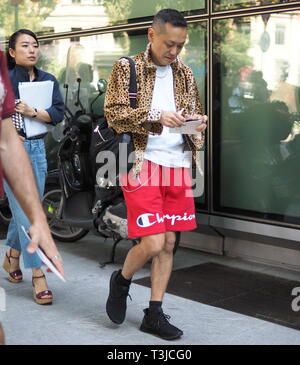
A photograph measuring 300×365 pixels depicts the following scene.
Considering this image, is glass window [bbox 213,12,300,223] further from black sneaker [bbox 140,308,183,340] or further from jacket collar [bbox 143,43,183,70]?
black sneaker [bbox 140,308,183,340]

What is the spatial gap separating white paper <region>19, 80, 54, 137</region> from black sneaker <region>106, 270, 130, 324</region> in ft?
4.74

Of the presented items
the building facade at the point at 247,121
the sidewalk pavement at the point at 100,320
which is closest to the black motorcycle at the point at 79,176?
the sidewalk pavement at the point at 100,320

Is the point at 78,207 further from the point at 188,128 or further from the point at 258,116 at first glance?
the point at 188,128

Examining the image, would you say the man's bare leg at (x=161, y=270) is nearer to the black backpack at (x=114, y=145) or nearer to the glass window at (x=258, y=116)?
the black backpack at (x=114, y=145)

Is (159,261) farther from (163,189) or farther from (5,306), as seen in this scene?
(5,306)

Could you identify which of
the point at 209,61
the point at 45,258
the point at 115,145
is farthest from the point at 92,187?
the point at 45,258

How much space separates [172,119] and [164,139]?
0.96ft

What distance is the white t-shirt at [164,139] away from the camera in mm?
3916

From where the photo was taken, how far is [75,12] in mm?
7129

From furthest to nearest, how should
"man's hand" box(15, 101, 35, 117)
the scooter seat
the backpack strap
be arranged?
the scooter seat < "man's hand" box(15, 101, 35, 117) < the backpack strap

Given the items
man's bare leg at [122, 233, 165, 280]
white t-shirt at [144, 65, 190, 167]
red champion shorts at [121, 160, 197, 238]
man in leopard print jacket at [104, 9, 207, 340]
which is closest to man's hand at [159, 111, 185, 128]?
man in leopard print jacket at [104, 9, 207, 340]

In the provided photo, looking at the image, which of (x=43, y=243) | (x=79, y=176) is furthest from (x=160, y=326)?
(x=79, y=176)

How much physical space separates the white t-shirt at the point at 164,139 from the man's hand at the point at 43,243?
5.80 ft

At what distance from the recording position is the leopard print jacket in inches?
150
